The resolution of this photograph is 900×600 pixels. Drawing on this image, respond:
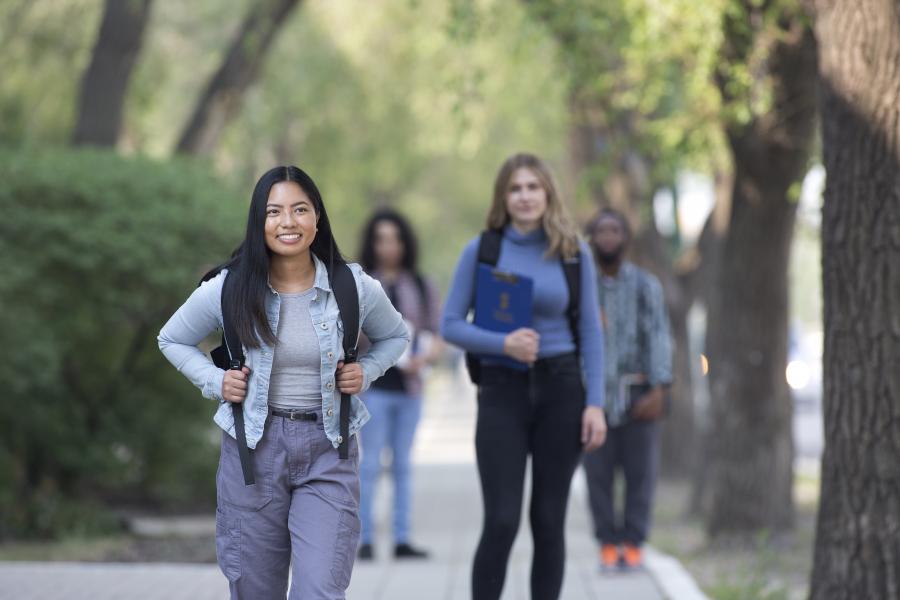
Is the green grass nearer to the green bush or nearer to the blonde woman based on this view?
the blonde woman

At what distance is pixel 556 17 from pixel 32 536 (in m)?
5.66

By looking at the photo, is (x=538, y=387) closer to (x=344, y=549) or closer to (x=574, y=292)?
(x=574, y=292)

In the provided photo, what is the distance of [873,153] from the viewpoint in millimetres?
6176

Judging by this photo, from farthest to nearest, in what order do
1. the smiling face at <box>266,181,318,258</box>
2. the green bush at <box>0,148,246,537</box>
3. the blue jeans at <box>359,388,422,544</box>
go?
the green bush at <box>0,148,246,537</box>, the blue jeans at <box>359,388,422,544</box>, the smiling face at <box>266,181,318,258</box>

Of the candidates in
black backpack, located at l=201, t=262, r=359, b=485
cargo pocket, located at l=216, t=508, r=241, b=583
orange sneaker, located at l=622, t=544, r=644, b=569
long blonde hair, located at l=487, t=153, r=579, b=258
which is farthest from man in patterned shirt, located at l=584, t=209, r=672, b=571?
cargo pocket, located at l=216, t=508, r=241, b=583

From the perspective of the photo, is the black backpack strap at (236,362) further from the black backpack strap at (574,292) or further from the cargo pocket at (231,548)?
the black backpack strap at (574,292)

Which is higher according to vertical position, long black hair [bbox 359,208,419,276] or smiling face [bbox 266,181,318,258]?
long black hair [bbox 359,208,419,276]

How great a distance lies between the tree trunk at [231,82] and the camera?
15.9 metres

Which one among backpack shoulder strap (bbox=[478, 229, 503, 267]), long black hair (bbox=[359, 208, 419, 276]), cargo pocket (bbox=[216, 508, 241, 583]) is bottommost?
cargo pocket (bbox=[216, 508, 241, 583])

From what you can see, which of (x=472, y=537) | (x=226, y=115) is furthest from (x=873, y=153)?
(x=226, y=115)

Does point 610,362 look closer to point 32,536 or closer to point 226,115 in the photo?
point 32,536

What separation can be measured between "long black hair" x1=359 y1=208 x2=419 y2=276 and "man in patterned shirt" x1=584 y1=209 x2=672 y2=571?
162 cm

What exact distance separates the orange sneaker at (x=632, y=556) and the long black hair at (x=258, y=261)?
4325 mm

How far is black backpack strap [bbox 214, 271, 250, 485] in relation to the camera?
4.77 m
